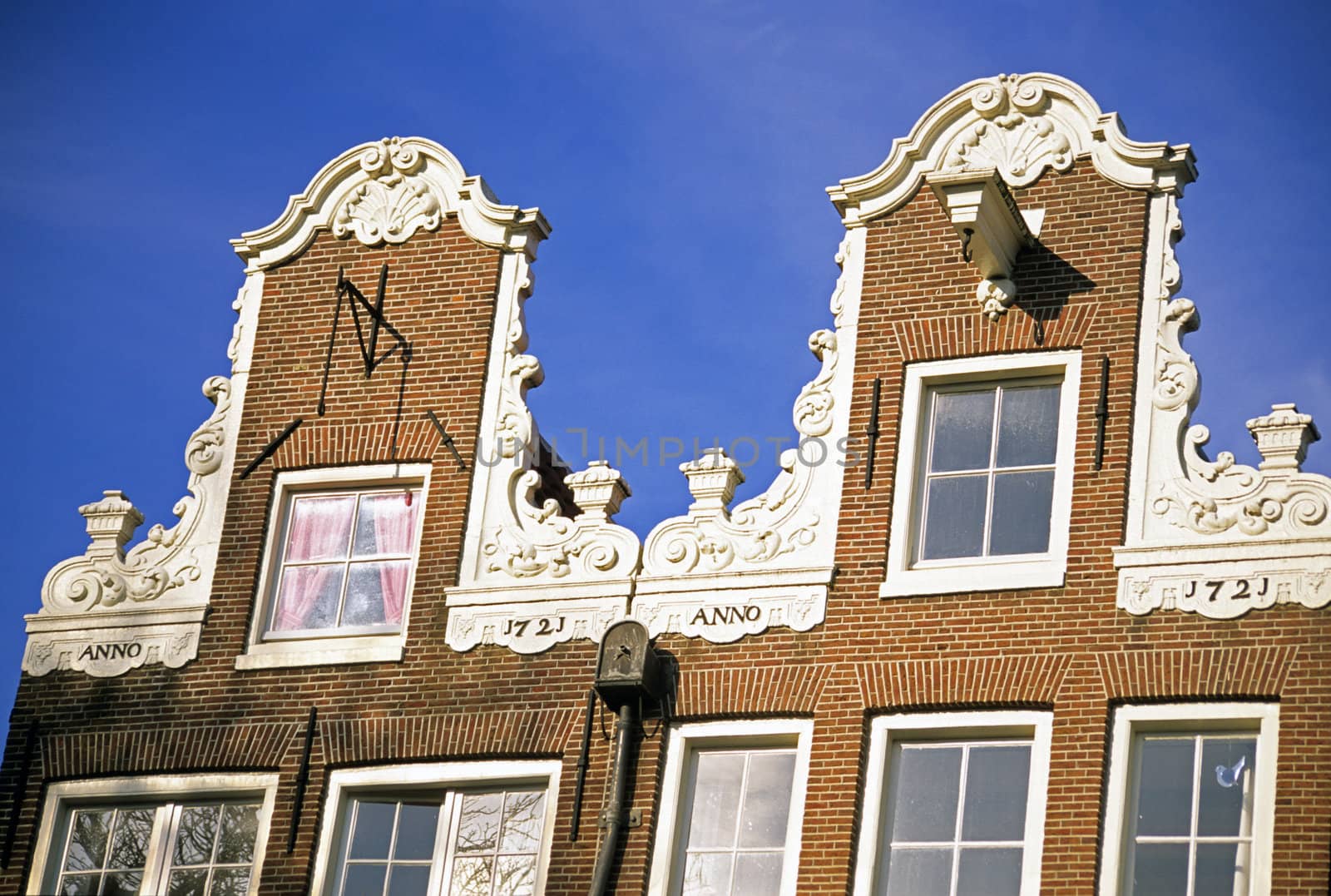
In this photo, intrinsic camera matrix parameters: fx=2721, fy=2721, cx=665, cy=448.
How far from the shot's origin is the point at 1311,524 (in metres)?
20.0

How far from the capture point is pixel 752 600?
70.2 ft

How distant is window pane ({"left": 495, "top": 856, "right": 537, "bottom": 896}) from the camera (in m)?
21.1

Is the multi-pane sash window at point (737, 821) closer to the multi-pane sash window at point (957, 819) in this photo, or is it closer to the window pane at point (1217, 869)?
the multi-pane sash window at point (957, 819)

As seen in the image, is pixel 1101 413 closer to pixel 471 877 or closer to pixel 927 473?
pixel 927 473

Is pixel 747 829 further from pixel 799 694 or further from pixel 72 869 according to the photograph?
pixel 72 869

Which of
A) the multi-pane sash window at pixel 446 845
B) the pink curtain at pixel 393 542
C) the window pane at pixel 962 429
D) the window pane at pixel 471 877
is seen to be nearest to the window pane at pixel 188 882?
the multi-pane sash window at pixel 446 845

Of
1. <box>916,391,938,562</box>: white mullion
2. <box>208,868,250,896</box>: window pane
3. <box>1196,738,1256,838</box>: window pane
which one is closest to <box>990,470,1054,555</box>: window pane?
<box>916,391,938,562</box>: white mullion

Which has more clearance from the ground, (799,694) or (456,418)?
(456,418)

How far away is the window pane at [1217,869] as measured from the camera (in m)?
19.2

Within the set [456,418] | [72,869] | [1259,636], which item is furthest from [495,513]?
[1259,636]

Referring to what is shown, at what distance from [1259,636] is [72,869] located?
9.81 m

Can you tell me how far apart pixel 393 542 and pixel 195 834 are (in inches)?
114

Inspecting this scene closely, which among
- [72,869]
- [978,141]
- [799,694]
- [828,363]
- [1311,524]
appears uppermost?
[978,141]

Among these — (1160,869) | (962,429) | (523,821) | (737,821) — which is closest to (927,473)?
(962,429)
